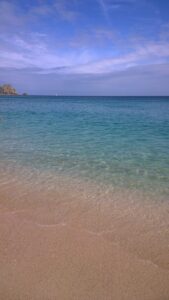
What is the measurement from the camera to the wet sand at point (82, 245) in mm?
2986

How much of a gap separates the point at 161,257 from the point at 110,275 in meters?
0.93

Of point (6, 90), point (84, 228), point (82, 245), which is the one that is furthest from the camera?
point (6, 90)

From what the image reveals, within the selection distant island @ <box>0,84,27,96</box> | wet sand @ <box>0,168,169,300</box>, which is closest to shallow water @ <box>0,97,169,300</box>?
wet sand @ <box>0,168,169,300</box>

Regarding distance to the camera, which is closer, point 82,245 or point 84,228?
point 82,245

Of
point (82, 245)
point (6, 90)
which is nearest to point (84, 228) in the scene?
point (82, 245)

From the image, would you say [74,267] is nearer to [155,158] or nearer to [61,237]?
[61,237]

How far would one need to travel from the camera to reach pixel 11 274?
3133mm

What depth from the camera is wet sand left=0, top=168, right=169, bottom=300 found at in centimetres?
299

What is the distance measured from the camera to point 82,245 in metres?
3.80

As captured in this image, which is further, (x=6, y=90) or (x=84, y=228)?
(x=6, y=90)

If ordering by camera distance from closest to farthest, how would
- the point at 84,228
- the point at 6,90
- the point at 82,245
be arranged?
the point at 82,245 → the point at 84,228 → the point at 6,90

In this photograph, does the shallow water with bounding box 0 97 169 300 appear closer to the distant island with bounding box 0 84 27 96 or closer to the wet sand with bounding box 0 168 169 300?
the wet sand with bounding box 0 168 169 300

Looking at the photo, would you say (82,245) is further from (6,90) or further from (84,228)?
(6,90)

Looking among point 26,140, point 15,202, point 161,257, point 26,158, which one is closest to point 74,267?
point 161,257
